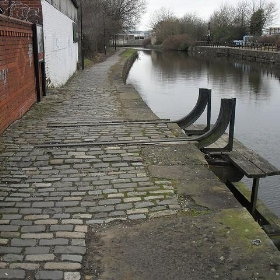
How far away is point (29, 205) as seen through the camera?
388 centimetres

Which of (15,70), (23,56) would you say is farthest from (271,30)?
(15,70)

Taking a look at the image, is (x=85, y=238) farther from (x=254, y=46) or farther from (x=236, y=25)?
(x=236, y=25)

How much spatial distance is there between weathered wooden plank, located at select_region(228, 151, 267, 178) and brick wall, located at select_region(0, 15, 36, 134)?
3890 mm

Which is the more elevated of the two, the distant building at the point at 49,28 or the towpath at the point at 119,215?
the distant building at the point at 49,28

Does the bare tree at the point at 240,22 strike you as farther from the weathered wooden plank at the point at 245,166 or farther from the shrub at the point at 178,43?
the weathered wooden plank at the point at 245,166

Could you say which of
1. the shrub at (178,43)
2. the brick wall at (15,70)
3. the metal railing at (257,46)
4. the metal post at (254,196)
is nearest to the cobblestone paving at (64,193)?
the brick wall at (15,70)

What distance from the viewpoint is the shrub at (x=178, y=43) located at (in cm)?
7394

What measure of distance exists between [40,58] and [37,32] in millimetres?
783

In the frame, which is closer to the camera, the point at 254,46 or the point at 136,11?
the point at 254,46

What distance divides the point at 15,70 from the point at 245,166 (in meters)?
4.90

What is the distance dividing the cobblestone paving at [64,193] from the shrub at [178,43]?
69442 millimetres

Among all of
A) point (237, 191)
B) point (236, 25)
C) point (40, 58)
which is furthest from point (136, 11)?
point (237, 191)

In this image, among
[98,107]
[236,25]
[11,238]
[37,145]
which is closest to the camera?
[11,238]

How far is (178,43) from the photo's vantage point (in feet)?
247
